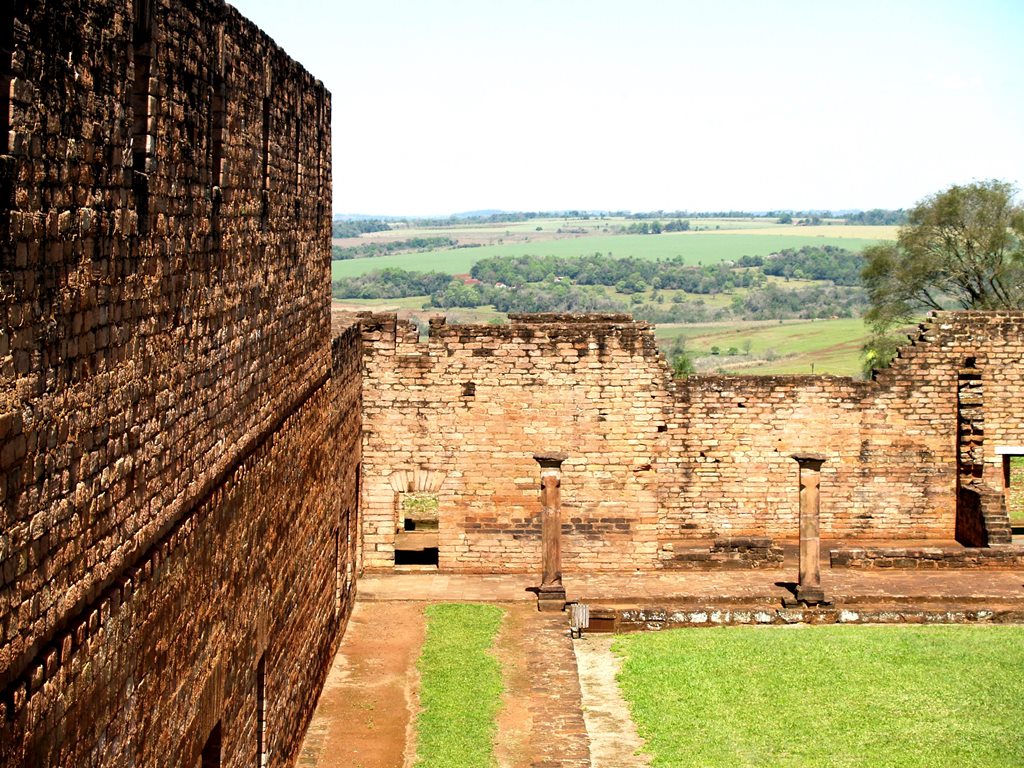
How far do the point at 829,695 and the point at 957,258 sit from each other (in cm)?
2970

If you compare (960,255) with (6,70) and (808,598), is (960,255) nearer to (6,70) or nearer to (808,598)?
(808,598)

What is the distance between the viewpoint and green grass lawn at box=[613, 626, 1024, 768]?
14.5 metres

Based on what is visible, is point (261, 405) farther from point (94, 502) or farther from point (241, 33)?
point (94, 502)

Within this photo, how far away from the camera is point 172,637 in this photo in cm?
820

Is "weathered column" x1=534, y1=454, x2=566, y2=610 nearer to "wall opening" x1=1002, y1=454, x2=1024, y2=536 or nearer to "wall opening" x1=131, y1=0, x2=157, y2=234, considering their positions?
"wall opening" x1=1002, y1=454, x2=1024, y2=536

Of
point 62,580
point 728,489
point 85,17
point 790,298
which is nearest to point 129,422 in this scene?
point 62,580

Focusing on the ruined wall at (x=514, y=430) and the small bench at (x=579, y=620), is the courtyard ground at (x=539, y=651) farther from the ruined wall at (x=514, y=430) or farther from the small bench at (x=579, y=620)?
the ruined wall at (x=514, y=430)

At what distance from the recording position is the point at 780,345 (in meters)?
91.0

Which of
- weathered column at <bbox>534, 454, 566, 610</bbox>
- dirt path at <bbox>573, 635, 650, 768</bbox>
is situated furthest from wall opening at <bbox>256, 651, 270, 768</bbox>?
weathered column at <bbox>534, 454, 566, 610</bbox>

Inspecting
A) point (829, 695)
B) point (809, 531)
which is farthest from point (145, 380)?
point (809, 531)

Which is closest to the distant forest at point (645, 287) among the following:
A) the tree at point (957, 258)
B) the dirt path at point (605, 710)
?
the tree at point (957, 258)

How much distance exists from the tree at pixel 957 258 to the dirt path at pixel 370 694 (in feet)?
85.7

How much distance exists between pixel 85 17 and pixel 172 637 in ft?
11.8

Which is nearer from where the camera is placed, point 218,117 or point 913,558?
point 218,117
